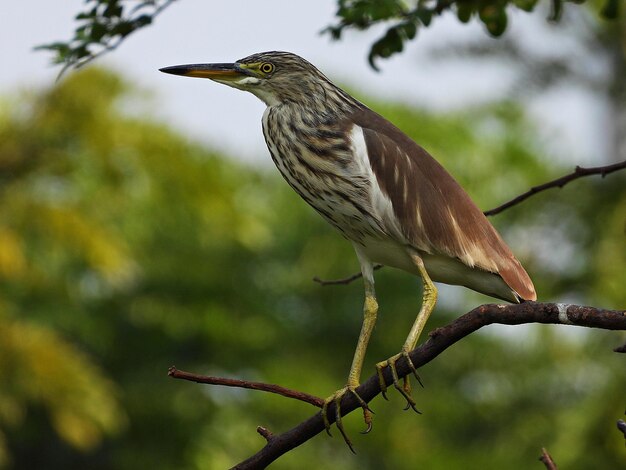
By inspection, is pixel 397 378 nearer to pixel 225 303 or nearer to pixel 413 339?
pixel 413 339

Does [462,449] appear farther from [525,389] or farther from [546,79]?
[546,79]

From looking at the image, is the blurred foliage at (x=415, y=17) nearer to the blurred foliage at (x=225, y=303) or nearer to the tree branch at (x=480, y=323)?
the tree branch at (x=480, y=323)

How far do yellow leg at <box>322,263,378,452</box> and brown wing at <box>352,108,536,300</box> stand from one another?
0.20 m

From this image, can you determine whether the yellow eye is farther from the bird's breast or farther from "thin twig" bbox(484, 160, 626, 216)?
"thin twig" bbox(484, 160, 626, 216)

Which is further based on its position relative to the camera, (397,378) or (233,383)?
(397,378)

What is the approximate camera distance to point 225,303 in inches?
732

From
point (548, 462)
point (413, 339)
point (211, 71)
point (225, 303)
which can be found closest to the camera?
point (548, 462)

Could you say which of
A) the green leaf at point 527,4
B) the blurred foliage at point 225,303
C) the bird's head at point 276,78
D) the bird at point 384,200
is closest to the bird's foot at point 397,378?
the bird at point 384,200

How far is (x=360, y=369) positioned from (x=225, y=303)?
1596cm

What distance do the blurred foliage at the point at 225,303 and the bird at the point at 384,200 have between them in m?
5.28

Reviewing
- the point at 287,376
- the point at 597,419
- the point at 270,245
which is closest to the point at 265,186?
the point at 270,245

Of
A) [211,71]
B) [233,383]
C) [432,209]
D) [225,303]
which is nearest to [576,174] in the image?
[432,209]

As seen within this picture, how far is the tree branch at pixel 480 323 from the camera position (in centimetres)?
191

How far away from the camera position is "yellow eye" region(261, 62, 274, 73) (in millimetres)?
3160
